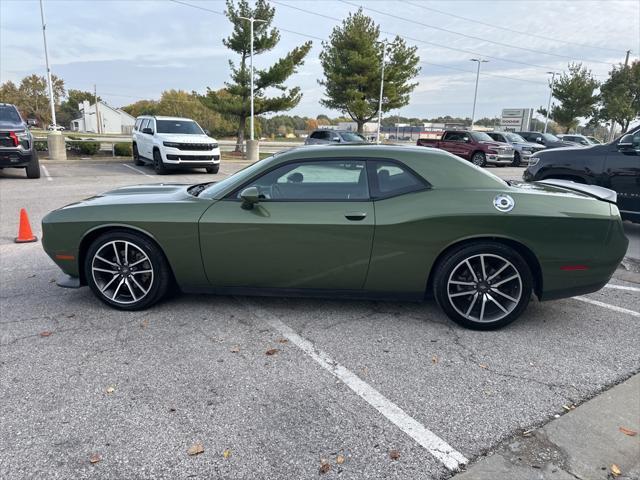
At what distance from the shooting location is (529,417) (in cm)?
262

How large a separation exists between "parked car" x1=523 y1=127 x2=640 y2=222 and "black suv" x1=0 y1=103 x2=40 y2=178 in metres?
12.8

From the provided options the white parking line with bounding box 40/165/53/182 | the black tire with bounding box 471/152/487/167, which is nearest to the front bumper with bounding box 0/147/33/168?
the white parking line with bounding box 40/165/53/182

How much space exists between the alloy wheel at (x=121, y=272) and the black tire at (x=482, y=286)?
8.21 feet

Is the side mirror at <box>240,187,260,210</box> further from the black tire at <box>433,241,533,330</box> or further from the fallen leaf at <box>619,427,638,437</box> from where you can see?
the fallen leaf at <box>619,427,638,437</box>

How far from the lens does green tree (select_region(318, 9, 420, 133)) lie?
3228 cm

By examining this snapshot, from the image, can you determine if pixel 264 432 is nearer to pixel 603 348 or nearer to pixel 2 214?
pixel 603 348

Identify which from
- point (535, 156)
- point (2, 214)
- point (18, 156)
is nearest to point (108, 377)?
point (2, 214)

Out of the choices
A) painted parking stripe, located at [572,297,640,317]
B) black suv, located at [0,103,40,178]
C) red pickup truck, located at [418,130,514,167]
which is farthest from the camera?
red pickup truck, located at [418,130,514,167]


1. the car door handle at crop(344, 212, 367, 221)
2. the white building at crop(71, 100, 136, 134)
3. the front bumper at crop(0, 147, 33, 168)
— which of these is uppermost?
the white building at crop(71, 100, 136, 134)

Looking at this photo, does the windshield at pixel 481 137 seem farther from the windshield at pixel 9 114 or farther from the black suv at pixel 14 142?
the windshield at pixel 9 114

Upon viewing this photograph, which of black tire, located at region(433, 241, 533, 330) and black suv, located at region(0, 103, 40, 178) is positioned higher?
black suv, located at region(0, 103, 40, 178)

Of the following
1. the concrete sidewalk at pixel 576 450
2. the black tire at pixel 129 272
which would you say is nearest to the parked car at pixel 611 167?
the concrete sidewalk at pixel 576 450

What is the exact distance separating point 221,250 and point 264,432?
170 centimetres

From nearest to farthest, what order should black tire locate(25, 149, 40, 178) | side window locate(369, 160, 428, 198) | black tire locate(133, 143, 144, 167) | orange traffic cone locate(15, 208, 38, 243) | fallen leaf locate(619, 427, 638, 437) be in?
fallen leaf locate(619, 427, 638, 437), side window locate(369, 160, 428, 198), orange traffic cone locate(15, 208, 38, 243), black tire locate(25, 149, 40, 178), black tire locate(133, 143, 144, 167)
